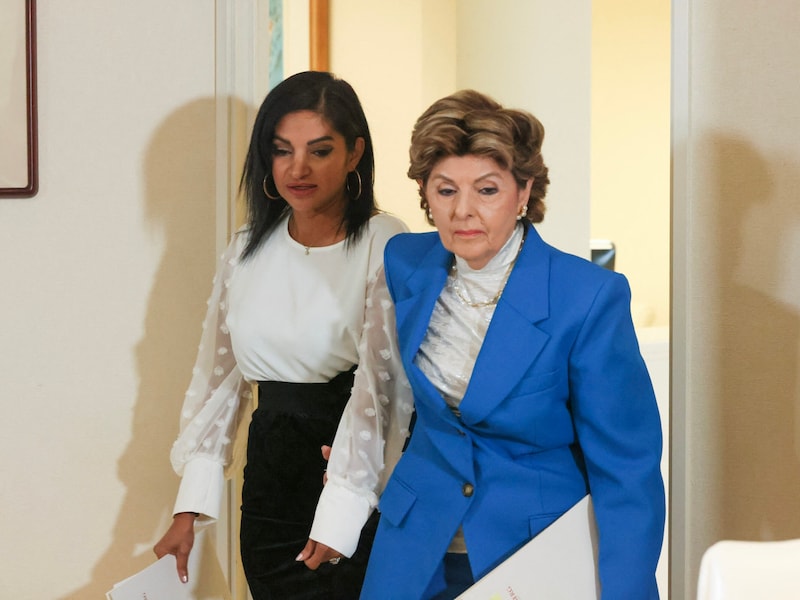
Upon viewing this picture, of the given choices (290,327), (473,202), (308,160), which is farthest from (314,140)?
(473,202)

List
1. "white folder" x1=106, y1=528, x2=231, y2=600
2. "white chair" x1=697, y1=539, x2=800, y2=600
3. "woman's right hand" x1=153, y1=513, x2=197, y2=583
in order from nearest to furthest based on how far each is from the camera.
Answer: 1. "white chair" x1=697, y1=539, x2=800, y2=600
2. "white folder" x1=106, y1=528, x2=231, y2=600
3. "woman's right hand" x1=153, y1=513, x2=197, y2=583

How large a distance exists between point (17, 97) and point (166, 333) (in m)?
0.67

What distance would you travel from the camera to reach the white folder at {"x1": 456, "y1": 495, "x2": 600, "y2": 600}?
1.33m

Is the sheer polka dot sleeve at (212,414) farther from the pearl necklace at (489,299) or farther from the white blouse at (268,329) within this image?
the pearl necklace at (489,299)

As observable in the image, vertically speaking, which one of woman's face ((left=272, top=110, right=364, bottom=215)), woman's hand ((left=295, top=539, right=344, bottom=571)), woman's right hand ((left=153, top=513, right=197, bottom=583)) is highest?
woman's face ((left=272, top=110, right=364, bottom=215))

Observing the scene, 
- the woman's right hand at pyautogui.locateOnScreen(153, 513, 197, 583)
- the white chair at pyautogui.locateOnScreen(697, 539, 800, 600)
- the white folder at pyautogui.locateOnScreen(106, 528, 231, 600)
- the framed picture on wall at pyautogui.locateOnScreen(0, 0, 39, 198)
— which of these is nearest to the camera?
the white chair at pyautogui.locateOnScreen(697, 539, 800, 600)

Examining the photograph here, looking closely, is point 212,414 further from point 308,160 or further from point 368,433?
point 308,160

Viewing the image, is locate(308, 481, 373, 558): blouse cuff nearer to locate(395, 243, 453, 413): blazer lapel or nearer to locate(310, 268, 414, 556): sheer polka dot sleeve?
locate(310, 268, 414, 556): sheer polka dot sleeve

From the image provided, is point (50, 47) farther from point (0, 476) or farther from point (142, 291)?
point (0, 476)

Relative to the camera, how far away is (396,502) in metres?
1.52

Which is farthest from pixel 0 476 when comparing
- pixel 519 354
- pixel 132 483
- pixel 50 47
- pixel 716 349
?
pixel 716 349

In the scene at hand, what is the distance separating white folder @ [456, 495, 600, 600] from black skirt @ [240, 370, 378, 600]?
0.51 metres

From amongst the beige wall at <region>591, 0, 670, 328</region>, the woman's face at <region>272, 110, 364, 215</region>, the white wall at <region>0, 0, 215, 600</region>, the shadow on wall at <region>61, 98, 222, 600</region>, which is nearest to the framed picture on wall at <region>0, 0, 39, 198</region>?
the white wall at <region>0, 0, 215, 600</region>

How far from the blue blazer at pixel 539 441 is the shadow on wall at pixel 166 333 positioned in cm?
103
